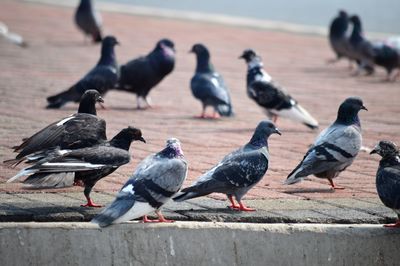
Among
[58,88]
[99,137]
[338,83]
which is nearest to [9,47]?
[58,88]

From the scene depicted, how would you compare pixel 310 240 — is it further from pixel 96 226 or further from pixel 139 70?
pixel 139 70

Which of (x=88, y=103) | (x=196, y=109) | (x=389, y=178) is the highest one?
(x=389, y=178)

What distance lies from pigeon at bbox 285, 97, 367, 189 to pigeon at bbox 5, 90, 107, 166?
1319 millimetres

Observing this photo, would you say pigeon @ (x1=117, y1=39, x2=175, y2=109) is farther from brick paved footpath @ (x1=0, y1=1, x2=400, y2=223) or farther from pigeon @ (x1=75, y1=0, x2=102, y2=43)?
pigeon @ (x1=75, y1=0, x2=102, y2=43)

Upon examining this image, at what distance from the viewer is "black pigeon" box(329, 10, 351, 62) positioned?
1557 cm

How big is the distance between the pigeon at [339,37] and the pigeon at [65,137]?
30.6 feet

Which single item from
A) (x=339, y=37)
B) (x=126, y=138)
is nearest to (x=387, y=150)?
(x=126, y=138)

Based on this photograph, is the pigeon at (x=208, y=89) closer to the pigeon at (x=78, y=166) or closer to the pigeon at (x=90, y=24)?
the pigeon at (x=78, y=166)

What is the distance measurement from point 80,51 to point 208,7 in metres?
9.70

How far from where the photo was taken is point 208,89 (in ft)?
35.7

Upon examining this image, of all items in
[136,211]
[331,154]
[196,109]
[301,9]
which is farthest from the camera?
[301,9]

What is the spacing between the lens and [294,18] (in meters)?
23.0

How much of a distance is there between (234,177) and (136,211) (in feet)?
2.91

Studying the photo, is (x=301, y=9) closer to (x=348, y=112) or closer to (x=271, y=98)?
(x=271, y=98)
